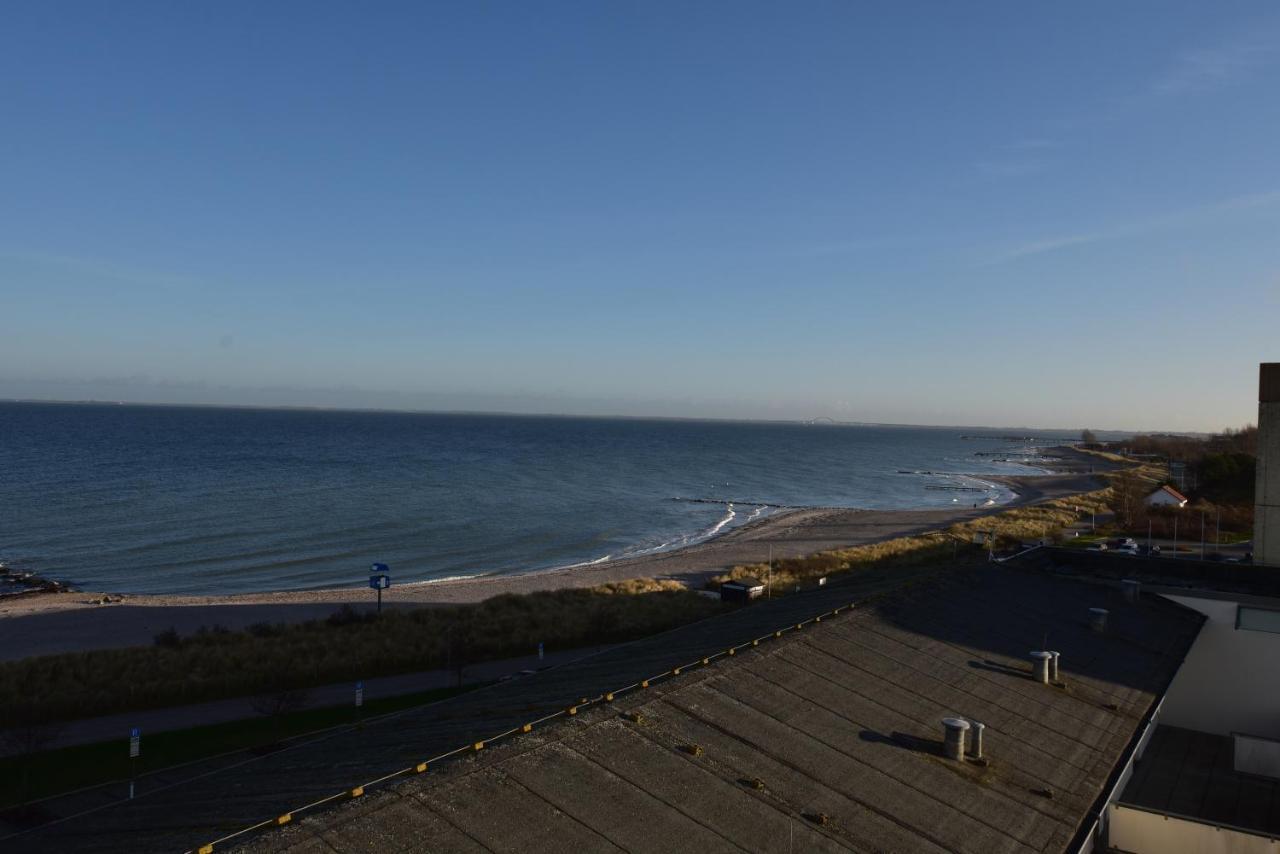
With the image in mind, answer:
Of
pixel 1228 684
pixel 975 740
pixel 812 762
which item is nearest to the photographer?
pixel 812 762

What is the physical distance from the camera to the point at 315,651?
28.4 meters

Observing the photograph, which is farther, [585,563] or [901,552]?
[585,563]

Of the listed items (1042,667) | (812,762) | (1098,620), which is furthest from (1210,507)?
(812,762)

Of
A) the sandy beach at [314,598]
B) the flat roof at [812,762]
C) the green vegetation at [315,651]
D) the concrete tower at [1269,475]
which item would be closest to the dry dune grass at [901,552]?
the sandy beach at [314,598]

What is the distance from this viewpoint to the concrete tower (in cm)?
2614

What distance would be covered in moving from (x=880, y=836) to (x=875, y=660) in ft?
19.2

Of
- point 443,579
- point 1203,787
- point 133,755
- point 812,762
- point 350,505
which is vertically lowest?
point 443,579

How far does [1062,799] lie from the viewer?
11609 mm

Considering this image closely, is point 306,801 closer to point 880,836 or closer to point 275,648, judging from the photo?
point 880,836

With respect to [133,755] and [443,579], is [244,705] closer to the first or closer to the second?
[133,755]

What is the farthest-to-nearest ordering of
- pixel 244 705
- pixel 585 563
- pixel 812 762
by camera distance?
pixel 585 563, pixel 244 705, pixel 812 762

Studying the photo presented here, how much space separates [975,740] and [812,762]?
3085 mm

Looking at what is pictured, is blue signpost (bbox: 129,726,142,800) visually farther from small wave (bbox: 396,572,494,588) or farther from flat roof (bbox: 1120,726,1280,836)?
small wave (bbox: 396,572,494,588)

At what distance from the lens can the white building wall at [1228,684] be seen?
18.8 metres
